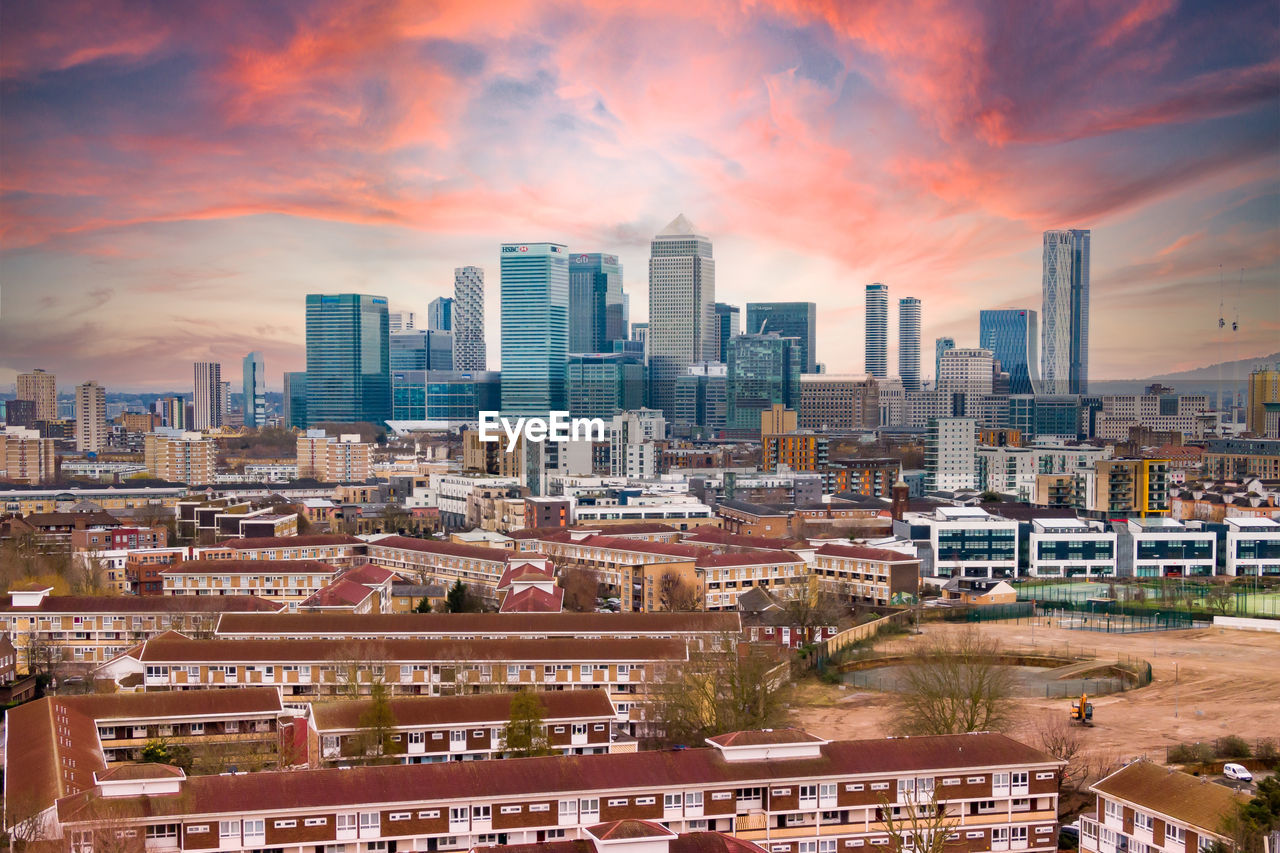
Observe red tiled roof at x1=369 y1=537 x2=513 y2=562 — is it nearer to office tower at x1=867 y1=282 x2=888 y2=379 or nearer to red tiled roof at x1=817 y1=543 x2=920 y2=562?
red tiled roof at x1=817 y1=543 x2=920 y2=562

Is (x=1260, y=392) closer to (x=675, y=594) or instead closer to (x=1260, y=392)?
(x=1260, y=392)

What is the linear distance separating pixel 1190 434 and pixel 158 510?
123 feet

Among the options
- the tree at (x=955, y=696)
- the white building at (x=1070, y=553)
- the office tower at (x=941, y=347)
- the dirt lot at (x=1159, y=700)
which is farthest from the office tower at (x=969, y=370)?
the tree at (x=955, y=696)

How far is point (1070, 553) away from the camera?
19.6m

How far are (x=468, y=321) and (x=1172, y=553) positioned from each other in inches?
2063

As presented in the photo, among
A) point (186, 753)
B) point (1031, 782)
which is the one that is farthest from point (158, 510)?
point (1031, 782)

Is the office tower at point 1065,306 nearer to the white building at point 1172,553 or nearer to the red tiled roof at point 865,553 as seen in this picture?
the white building at point 1172,553

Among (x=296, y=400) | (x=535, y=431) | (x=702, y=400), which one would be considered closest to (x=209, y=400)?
(x=296, y=400)

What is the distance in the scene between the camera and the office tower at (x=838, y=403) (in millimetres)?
60719

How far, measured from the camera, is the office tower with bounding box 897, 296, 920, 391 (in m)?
80.1

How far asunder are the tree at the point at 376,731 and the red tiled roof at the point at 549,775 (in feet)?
3.74

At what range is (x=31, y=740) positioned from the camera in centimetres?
865

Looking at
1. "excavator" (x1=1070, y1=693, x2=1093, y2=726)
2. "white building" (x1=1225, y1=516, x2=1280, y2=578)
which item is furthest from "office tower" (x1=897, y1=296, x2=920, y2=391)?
"excavator" (x1=1070, y1=693, x2=1093, y2=726)

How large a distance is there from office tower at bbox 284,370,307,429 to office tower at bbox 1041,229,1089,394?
40062mm
